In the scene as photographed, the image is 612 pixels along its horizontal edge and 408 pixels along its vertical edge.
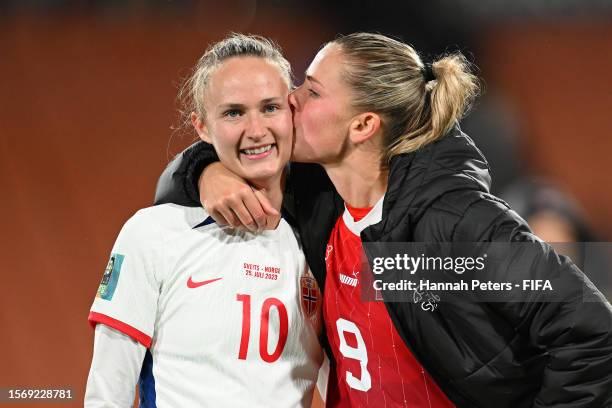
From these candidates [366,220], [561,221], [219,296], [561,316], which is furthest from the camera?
[561,221]

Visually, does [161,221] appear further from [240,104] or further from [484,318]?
[484,318]

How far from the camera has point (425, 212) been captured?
128cm

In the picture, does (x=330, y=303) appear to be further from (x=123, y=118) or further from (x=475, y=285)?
(x=123, y=118)

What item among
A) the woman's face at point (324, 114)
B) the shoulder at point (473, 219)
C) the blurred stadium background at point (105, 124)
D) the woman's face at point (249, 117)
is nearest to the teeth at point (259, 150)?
the woman's face at point (249, 117)

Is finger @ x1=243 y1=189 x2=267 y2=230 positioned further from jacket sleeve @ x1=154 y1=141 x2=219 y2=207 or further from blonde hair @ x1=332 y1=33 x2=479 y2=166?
blonde hair @ x1=332 y1=33 x2=479 y2=166

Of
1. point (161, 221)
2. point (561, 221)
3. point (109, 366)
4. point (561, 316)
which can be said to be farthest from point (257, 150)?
point (561, 221)

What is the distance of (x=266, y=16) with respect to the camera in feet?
10.1

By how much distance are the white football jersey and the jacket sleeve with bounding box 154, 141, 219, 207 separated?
35mm

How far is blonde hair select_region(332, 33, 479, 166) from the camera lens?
142cm

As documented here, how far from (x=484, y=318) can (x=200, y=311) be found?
50cm

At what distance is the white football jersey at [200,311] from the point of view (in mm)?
1294

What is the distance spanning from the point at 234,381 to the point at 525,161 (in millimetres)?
2160

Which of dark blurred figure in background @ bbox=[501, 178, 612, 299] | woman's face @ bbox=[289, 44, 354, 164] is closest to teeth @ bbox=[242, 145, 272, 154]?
woman's face @ bbox=[289, 44, 354, 164]

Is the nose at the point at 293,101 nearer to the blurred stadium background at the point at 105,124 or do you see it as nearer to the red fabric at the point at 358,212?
the red fabric at the point at 358,212
